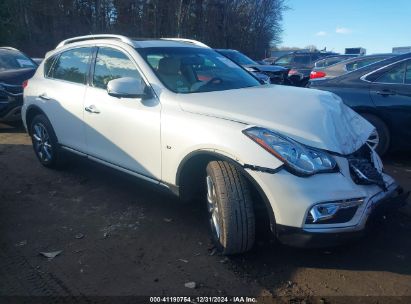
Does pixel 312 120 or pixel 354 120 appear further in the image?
pixel 354 120

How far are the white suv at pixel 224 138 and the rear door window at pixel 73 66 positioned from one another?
0.02 meters

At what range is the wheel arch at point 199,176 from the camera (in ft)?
9.20

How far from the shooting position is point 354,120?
11.8ft

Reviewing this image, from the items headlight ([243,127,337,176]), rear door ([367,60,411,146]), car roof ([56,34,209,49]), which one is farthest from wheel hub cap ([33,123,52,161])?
rear door ([367,60,411,146])

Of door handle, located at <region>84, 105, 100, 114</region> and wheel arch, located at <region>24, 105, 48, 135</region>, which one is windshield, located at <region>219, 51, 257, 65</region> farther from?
door handle, located at <region>84, 105, 100, 114</region>

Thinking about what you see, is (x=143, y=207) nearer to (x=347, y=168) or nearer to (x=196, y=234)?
(x=196, y=234)

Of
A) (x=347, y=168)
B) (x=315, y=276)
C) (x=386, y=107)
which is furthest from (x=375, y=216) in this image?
(x=386, y=107)

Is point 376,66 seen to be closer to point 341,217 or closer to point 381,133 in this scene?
point 381,133

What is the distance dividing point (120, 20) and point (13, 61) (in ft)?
81.8

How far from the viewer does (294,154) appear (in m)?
2.75

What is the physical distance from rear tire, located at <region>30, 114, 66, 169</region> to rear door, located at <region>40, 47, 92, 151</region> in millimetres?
138

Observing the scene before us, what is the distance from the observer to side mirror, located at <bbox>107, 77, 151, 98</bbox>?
11.6ft

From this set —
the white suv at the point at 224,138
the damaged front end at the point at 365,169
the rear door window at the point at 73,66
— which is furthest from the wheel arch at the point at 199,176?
the rear door window at the point at 73,66

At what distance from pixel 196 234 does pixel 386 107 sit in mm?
3336
